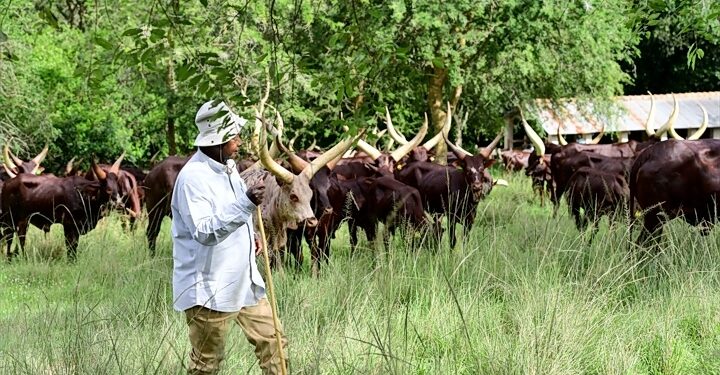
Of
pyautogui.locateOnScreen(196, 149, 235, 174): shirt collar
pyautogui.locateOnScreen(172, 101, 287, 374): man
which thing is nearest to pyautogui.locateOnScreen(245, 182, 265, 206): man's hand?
pyautogui.locateOnScreen(172, 101, 287, 374): man

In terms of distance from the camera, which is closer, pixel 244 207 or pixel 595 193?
pixel 244 207

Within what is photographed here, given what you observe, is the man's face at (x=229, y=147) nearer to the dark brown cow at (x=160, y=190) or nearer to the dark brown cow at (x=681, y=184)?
the dark brown cow at (x=681, y=184)

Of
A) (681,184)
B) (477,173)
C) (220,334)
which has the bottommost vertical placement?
(477,173)

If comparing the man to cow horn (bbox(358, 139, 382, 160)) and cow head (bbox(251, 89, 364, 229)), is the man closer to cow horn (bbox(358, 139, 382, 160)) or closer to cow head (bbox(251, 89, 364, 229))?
cow head (bbox(251, 89, 364, 229))

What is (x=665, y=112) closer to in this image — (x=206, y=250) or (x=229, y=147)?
(x=229, y=147)

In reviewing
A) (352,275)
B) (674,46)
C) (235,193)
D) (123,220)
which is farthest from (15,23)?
(674,46)

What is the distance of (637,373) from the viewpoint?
580 cm

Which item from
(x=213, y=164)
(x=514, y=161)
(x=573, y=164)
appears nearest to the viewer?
(x=213, y=164)

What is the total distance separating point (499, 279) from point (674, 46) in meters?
33.1

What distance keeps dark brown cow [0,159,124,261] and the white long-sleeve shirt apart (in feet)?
24.7

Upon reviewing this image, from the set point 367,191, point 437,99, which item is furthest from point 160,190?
point 437,99

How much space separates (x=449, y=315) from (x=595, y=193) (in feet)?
17.4

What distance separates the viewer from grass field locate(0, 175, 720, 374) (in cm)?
543

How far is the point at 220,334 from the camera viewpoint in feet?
15.9
